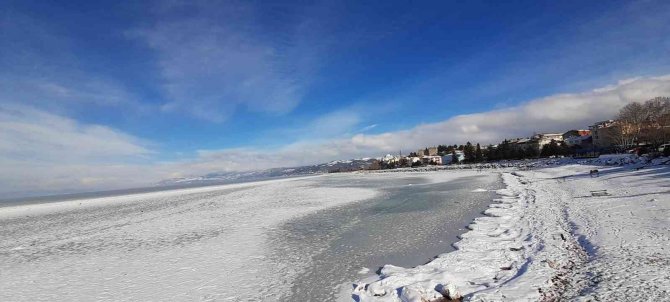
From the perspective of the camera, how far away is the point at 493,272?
25.8 ft

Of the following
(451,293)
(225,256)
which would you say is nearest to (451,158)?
(225,256)

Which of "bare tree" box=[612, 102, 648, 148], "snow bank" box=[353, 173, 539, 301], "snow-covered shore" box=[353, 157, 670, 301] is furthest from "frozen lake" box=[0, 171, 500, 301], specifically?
"bare tree" box=[612, 102, 648, 148]

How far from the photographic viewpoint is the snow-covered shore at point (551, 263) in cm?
642

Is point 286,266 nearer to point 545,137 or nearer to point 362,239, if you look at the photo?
point 362,239

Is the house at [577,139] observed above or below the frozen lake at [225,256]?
above

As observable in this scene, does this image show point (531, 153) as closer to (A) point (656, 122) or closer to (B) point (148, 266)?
(A) point (656, 122)

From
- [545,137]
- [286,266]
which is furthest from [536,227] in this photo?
[545,137]

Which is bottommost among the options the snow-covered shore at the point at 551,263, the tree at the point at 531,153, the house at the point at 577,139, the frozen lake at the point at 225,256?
the snow-covered shore at the point at 551,263

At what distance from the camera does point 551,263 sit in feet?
25.9

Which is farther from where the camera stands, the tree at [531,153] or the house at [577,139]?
the house at [577,139]

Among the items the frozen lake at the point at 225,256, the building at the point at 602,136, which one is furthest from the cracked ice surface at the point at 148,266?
the building at the point at 602,136

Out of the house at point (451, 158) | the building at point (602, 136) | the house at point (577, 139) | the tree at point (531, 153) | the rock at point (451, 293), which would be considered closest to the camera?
the rock at point (451, 293)

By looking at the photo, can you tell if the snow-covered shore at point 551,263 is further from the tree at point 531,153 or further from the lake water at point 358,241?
the tree at point 531,153

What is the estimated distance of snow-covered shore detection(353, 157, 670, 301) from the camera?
6.42 metres
